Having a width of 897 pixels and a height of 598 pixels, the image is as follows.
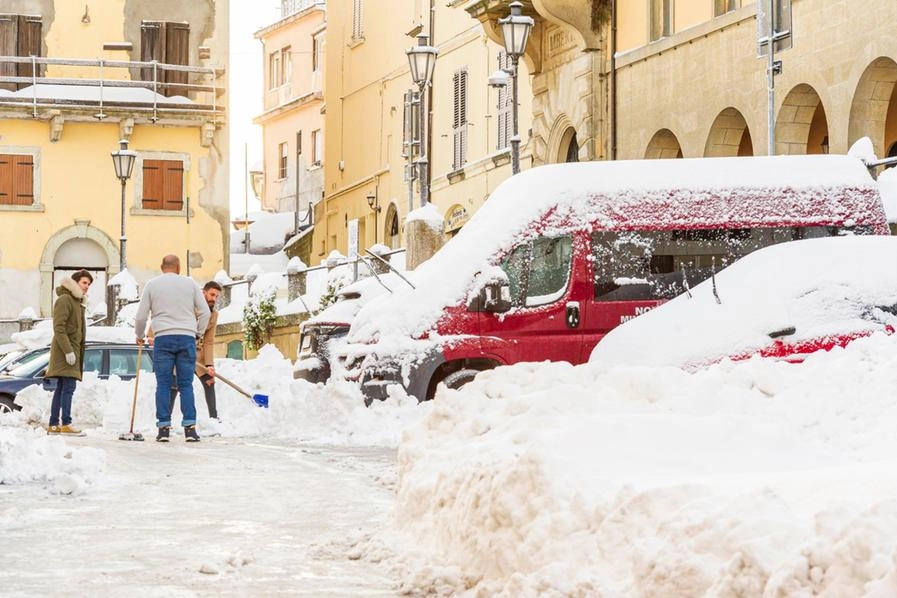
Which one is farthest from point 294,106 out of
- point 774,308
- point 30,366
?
point 774,308

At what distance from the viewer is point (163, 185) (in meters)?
58.0

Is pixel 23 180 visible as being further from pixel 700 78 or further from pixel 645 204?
pixel 645 204

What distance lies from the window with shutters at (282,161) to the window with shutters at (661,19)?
1650 inches

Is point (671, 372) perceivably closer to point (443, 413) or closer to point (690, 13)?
point (443, 413)

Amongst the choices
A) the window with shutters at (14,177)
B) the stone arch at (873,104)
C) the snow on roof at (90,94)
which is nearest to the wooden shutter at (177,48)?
the snow on roof at (90,94)

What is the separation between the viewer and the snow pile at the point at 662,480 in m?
5.71

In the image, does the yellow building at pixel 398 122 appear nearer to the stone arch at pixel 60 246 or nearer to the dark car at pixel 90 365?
the stone arch at pixel 60 246

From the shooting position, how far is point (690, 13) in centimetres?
3250

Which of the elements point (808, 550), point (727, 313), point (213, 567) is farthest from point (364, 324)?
point (808, 550)

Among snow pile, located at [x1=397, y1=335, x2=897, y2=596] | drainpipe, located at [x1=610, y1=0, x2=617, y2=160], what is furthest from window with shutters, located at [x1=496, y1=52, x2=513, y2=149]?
snow pile, located at [x1=397, y1=335, x2=897, y2=596]

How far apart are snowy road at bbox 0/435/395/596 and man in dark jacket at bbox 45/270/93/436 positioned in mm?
4172

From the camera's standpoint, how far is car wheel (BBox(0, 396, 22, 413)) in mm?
23938

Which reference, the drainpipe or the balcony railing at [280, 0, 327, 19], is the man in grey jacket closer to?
the drainpipe

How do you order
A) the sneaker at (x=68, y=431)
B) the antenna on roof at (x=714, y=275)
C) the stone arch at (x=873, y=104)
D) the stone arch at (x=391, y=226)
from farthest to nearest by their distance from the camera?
the stone arch at (x=391, y=226)
the stone arch at (x=873, y=104)
the sneaker at (x=68, y=431)
the antenna on roof at (x=714, y=275)
